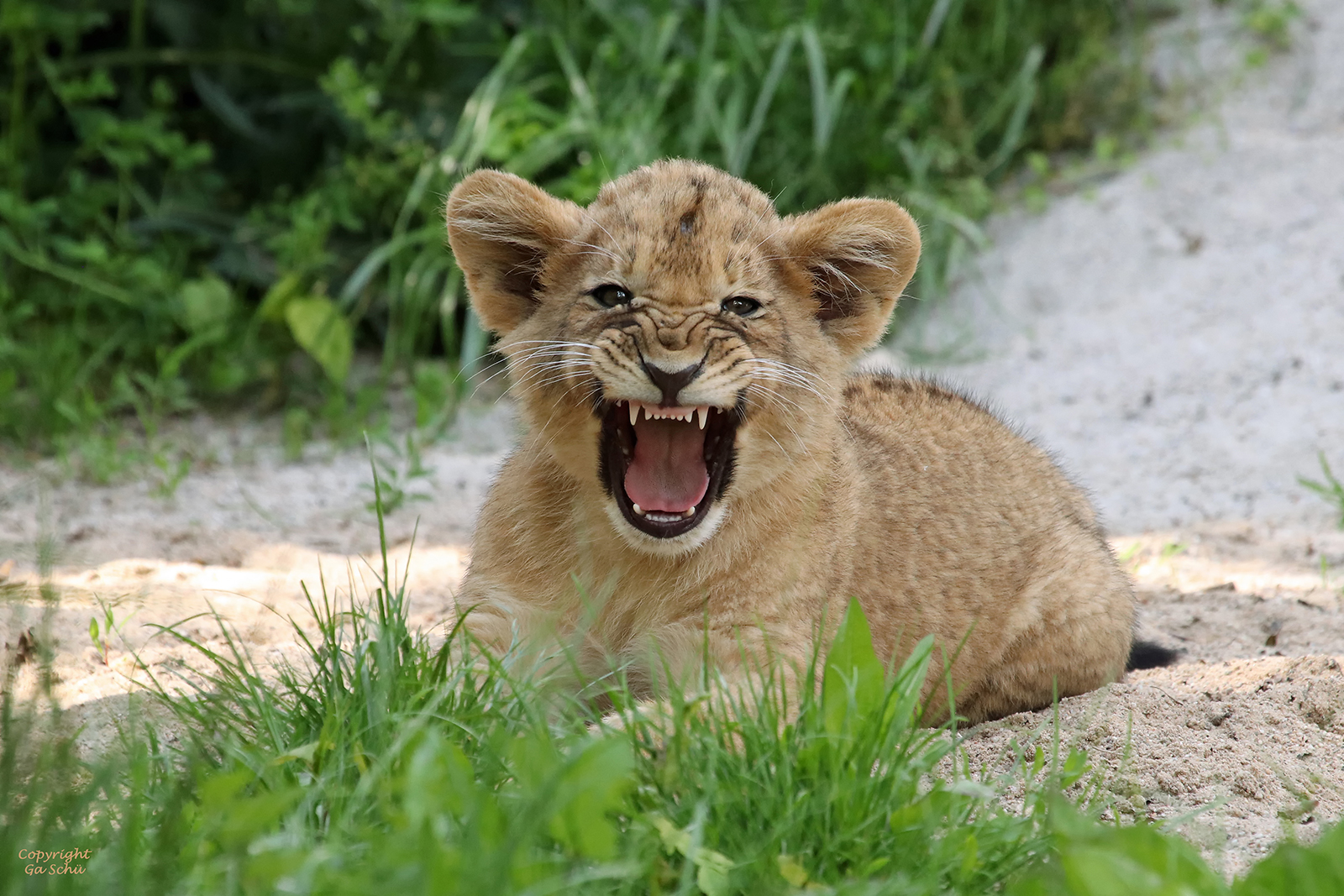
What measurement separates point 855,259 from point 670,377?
81 cm

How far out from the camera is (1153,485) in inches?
260

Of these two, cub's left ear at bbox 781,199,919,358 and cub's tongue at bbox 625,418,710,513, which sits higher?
cub's left ear at bbox 781,199,919,358

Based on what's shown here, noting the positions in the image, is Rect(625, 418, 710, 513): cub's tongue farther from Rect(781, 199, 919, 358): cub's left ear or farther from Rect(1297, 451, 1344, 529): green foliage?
Rect(1297, 451, 1344, 529): green foliage

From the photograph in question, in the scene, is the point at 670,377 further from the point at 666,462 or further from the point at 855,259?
the point at 855,259

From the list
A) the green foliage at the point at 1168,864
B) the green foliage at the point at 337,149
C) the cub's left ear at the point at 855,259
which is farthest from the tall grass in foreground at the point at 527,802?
the green foliage at the point at 337,149

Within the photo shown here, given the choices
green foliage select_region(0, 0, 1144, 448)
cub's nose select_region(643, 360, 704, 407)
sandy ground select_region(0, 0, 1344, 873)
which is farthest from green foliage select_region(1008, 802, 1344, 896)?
green foliage select_region(0, 0, 1144, 448)

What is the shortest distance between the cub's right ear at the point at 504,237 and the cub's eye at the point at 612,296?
24 centimetres

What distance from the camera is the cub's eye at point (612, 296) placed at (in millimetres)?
3764

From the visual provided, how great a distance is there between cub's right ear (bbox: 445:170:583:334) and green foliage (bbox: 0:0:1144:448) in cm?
305

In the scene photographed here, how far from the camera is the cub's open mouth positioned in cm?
374

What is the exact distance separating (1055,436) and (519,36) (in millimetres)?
3654

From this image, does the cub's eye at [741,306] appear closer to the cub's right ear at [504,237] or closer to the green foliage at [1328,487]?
the cub's right ear at [504,237]

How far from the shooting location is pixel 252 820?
2.33 m

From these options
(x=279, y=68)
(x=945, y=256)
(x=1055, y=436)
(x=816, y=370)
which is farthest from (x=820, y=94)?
(x=816, y=370)
